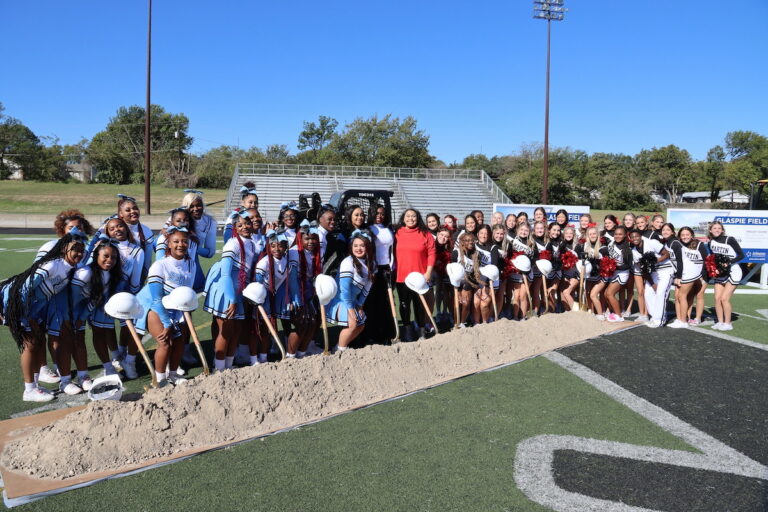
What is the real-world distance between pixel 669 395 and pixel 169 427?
4.11 m

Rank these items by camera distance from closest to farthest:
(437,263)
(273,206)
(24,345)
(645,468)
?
(645,468), (24,345), (437,263), (273,206)

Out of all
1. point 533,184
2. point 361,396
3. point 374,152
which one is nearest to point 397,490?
point 361,396

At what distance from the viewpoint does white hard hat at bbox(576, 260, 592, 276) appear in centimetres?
790

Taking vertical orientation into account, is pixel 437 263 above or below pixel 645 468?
above

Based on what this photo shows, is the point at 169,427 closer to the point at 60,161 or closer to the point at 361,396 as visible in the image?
the point at 361,396

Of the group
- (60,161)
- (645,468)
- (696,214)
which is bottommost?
(645,468)

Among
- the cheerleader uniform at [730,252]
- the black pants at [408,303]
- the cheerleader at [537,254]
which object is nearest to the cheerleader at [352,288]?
the black pants at [408,303]

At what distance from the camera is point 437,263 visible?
24.0ft

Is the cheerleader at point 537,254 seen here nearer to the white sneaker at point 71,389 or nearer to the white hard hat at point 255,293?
the white hard hat at point 255,293

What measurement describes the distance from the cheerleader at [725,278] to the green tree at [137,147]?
48993 mm

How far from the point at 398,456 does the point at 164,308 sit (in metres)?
2.39

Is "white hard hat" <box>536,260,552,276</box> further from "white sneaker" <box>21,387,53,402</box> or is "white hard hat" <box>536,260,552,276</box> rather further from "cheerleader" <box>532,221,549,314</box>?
"white sneaker" <box>21,387,53,402</box>

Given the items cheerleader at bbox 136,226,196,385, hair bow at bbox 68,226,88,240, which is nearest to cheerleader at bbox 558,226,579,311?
cheerleader at bbox 136,226,196,385

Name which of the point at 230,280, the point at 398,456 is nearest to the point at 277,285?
the point at 230,280
